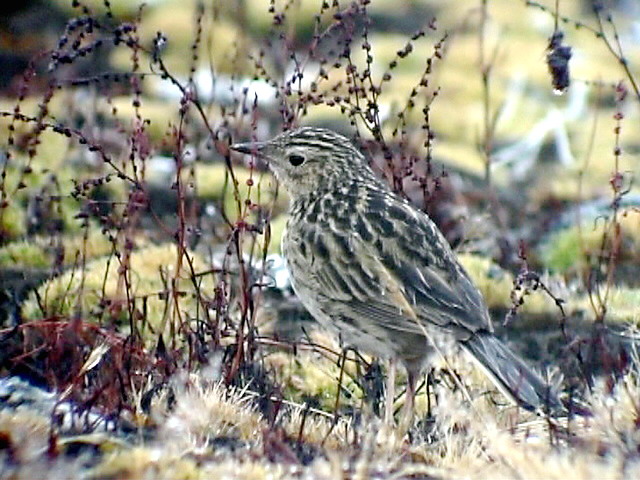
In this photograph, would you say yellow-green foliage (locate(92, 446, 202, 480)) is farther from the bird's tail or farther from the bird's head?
the bird's head

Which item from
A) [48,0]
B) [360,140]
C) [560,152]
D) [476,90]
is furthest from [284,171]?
[48,0]

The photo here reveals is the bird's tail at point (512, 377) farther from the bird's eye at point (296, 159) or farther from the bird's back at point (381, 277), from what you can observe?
the bird's eye at point (296, 159)

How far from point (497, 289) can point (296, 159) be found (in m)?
2.84

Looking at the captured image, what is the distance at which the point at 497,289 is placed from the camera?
34.4 ft

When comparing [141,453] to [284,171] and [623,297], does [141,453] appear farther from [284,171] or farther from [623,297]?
[623,297]

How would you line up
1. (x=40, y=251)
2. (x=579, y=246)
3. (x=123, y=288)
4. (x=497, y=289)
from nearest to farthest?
1. (x=123, y=288)
2. (x=497, y=289)
3. (x=40, y=251)
4. (x=579, y=246)

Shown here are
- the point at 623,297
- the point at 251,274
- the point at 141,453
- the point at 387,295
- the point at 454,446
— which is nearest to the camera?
the point at 141,453

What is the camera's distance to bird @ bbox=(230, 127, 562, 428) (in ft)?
22.3

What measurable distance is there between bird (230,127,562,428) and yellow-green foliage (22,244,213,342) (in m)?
1.28

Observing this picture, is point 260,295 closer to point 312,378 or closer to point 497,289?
point 312,378

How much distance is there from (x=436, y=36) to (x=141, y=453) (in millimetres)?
17382

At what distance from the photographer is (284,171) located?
8.28m

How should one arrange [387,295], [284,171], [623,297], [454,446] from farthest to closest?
[623,297] → [284,171] → [387,295] → [454,446]

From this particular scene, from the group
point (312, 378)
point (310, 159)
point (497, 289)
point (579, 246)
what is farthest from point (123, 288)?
point (579, 246)
